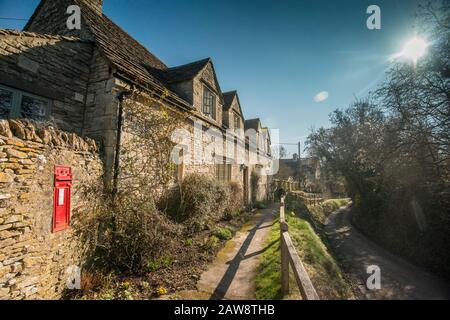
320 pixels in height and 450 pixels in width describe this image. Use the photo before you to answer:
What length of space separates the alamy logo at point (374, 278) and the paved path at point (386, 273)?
0.45 feet

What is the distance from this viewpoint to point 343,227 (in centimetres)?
1697

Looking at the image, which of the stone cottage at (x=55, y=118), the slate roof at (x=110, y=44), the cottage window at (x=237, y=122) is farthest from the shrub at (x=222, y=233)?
the cottage window at (x=237, y=122)

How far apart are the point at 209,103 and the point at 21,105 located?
7.81 m

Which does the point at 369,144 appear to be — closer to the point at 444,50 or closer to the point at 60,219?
the point at 444,50

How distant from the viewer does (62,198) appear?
400cm

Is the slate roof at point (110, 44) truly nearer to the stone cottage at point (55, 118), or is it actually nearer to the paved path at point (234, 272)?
the stone cottage at point (55, 118)

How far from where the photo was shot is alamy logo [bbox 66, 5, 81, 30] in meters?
6.79

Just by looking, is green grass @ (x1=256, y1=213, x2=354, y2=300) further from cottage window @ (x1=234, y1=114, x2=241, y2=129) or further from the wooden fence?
cottage window @ (x1=234, y1=114, x2=241, y2=129)

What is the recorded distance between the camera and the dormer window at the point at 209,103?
35.9 feet

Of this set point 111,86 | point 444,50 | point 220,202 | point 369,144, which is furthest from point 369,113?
point 111,86

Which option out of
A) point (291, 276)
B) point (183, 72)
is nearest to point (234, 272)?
point (291, 276)

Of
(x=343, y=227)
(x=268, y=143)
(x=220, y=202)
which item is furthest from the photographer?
(x=268, y=143)

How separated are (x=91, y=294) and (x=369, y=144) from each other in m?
14.5

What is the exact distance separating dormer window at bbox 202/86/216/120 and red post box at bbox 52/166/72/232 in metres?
7.55
